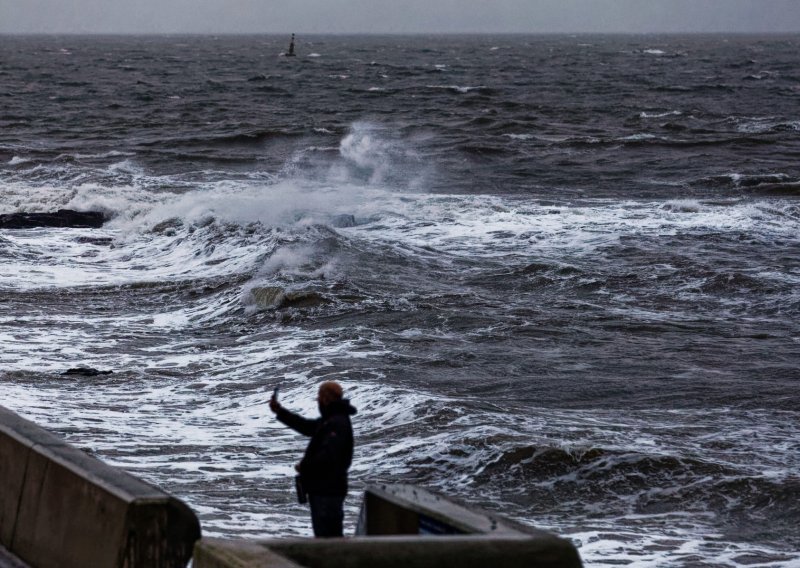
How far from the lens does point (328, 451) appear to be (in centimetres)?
683

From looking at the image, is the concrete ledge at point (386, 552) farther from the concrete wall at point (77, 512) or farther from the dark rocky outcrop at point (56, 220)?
the dark rocky outcrop at point (56, 220)

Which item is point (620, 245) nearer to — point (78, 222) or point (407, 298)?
point (407, 298)

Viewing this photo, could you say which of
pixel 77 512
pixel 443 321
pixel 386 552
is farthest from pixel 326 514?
pixel 443 321

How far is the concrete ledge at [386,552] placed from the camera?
19.0ft

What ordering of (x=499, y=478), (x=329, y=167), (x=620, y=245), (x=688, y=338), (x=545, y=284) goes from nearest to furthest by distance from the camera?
(x=499, y=478)
(x=688, y=338)
(x=545, y=284)
(x=620, y=245)
(x=329, y=167)

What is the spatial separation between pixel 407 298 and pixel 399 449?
23.5 ft

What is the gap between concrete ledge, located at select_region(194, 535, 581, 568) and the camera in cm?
580

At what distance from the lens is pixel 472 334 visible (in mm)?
16453

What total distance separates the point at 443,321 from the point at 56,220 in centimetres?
1174

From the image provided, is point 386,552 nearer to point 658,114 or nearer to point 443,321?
point 443,321

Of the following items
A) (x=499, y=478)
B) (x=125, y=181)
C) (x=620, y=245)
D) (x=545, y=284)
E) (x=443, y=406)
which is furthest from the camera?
(x=125, y=181)

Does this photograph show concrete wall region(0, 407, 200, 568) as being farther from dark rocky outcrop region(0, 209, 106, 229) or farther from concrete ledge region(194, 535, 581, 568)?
dark rocky outcrop region(0, 209, 106, 229)

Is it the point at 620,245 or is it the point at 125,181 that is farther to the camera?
the point at 125,181

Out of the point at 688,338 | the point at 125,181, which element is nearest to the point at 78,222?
the point at 125,181
